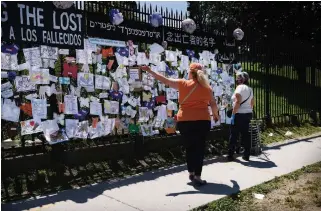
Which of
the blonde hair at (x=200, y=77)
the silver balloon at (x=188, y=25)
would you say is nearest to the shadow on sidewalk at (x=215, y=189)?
the blonde hair at (x=200, y=77)

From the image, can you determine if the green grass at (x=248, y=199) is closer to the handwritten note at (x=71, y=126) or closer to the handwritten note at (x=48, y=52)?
the handwritten note at (x=71, y=126)

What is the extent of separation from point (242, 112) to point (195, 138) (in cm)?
202

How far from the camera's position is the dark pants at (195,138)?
17.1 ft

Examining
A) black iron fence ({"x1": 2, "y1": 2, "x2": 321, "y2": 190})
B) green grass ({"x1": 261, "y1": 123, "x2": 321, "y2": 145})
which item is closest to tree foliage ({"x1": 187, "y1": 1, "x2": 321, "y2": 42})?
black iron fence ({"x1": 2, "y1": 2, "x2": 321, "y2": 190})

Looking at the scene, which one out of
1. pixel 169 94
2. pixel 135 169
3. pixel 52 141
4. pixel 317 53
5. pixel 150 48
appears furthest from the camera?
pixel 317 53

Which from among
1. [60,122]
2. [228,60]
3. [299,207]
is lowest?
[299,207]

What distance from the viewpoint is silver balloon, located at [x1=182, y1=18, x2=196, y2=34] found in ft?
24.2

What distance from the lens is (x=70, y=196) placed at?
475cm

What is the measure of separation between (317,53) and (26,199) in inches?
463

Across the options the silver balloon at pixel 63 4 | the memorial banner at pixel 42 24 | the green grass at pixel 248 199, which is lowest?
the green grass at pixel 248 199

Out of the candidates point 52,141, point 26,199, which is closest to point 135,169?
point 52,141

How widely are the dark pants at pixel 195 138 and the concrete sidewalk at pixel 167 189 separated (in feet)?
1.18

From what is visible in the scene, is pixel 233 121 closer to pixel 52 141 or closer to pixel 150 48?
pixel 150 48

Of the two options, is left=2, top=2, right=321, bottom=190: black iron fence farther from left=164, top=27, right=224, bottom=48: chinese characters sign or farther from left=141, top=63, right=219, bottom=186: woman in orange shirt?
left=141, top=63, right=219, bottom=186: woman in orange shirt
